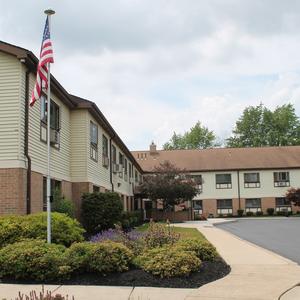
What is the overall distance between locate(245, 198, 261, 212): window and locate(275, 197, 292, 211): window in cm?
210

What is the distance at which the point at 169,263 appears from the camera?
984cm

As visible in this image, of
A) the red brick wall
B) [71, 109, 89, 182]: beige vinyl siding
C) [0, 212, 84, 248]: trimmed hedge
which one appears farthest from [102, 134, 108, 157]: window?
[0, 212, 84, 248]: trimmed hedge

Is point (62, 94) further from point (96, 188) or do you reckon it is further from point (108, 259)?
point (108, 259)

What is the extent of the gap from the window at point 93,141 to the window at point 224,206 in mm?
37269

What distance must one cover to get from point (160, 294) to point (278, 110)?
86238mm

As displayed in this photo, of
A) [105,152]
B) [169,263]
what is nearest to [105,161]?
[105,152]

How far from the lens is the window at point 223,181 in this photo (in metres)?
60.2

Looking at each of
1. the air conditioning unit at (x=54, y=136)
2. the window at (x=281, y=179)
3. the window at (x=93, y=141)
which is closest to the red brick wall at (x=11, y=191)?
the air conditioning unit at (x=54, y=136)

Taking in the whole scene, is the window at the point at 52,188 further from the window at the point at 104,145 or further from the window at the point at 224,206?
the window at the point at 224,206

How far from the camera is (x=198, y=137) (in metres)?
92.9

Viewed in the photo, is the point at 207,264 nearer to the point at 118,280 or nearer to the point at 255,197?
the point at 118,280

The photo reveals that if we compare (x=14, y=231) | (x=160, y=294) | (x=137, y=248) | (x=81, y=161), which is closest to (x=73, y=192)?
(x=81, y=161)

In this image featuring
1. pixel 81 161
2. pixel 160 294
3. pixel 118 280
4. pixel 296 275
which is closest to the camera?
pixel 160 294

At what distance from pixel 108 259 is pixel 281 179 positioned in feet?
172
